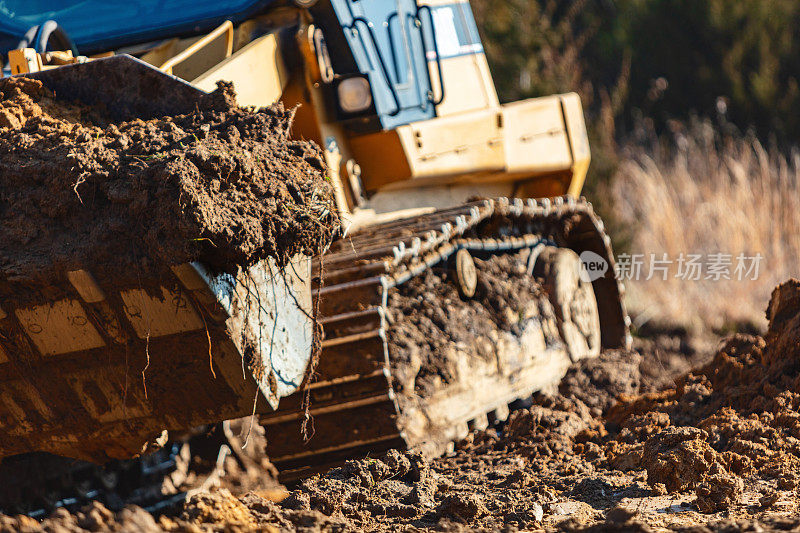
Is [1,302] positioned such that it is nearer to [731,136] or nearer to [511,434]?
[511,434]

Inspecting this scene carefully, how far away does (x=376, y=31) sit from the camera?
5.02m

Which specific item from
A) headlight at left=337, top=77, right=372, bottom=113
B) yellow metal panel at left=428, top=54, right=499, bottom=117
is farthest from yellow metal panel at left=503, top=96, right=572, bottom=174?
headlight at left=337, top=77, right=372, bottom=113

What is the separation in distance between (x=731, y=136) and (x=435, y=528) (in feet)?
37.7

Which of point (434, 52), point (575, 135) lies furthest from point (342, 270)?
point (575, 135)

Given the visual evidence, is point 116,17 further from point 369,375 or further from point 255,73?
point 369,375

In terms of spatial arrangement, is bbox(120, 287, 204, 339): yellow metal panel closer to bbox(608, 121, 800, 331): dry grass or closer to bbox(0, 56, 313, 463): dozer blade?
bbox(0, 56, 313, 463): dozer blade

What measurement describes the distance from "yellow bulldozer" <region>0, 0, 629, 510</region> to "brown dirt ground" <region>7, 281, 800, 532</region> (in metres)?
0.30

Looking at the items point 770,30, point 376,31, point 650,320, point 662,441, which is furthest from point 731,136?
point 662,441

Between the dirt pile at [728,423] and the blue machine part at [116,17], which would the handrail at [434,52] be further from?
the dirt pile at [728,423]

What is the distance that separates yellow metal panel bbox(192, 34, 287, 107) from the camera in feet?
13.7

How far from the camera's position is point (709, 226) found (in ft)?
35.6

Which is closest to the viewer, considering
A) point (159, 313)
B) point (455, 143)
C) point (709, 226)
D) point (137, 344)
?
point (159, 313)

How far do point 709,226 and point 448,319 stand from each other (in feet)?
21.7

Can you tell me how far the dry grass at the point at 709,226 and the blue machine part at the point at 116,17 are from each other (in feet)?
19.2
